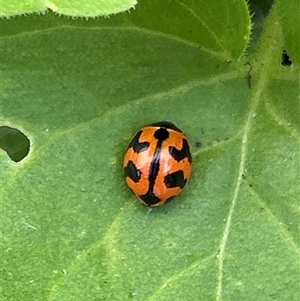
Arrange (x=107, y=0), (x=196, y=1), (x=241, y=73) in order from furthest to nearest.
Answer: (x=241, y=73)
(x=196, y=1)
(x=107, y=0)

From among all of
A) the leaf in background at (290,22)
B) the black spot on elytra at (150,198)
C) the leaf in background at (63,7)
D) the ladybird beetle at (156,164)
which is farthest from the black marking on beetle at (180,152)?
the leaf in background at (63,7)

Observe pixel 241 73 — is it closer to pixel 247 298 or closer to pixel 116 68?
pixel 116 68

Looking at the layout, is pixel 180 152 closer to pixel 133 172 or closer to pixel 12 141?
pixel 133 172

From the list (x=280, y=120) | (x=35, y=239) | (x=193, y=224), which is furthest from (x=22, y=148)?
(x=280, y=120)

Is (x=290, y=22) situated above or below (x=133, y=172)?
above

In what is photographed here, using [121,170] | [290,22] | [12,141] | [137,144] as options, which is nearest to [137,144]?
[137,144]

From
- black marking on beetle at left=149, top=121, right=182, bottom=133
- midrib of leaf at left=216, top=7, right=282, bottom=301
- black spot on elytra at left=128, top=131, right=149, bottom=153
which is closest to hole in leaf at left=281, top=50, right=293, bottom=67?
midrib of leaf at left=216, top=7, right=282, bottom=301
